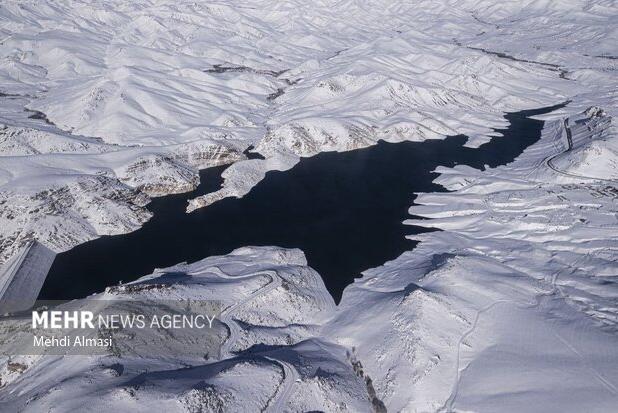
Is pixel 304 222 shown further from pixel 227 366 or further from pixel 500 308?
pixel 227 366

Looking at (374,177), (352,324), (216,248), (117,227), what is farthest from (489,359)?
(117,227)

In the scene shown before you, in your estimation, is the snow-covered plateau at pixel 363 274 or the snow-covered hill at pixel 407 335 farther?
the snow-covered plateau at pixel 363 274

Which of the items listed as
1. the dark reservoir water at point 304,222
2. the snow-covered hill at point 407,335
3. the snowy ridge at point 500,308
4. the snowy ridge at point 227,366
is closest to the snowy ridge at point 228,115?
the dark reservoir water at point 304,222

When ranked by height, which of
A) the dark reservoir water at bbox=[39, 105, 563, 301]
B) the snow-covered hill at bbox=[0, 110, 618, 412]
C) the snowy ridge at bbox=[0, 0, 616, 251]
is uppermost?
the snowy ridge at bbox=[0, 0, 616, 251]

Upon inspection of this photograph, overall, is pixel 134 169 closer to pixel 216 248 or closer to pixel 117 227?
pixel 117 227

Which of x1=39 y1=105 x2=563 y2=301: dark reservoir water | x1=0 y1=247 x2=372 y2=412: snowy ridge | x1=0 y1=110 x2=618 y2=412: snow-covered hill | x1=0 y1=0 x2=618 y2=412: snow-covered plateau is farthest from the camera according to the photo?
x1=39 y1=105 x2=563 y2=301: dark reservoir water

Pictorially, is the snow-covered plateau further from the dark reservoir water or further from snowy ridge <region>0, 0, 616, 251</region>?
the dark reservoir water

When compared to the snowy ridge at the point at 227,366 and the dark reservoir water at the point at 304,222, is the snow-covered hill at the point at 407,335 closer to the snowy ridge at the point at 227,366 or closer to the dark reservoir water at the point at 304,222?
the snowy ridge at the point at 227,366

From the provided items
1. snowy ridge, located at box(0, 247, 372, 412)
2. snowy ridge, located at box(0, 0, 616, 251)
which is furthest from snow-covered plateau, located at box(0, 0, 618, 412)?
snowy ridge, located at box(0, 0, 616, 251)
